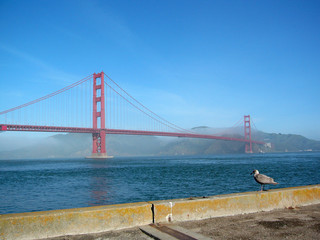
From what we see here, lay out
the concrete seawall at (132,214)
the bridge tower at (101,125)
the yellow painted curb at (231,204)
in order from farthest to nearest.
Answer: the bridge tower at (101,125), the yellow painted curb at (231,204), the concrete seawall at (132,214)

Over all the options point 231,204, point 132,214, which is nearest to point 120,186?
point 231,204

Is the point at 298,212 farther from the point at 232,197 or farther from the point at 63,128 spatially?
the point at 63,128

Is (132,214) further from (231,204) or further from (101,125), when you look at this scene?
(101,125)

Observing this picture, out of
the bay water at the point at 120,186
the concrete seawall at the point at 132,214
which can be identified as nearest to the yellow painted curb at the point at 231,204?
the concrete seawall at the point at 132,214

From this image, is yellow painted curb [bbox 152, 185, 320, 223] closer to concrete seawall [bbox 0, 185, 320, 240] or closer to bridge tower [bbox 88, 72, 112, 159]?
concrete seawall [bbox 0, 185, 320, 240]

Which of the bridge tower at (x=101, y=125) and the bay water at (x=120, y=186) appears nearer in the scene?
the bay water at (x=120, y=186)

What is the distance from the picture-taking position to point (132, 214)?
400cm

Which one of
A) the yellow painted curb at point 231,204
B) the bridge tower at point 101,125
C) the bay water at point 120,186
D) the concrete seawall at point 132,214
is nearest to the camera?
the concrete seawall at point 132,214

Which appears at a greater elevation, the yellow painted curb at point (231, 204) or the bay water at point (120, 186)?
the yellow painted curb at point (231, 204)

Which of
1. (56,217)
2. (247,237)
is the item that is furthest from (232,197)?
(56,217)

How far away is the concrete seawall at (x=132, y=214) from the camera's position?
11.5 ft

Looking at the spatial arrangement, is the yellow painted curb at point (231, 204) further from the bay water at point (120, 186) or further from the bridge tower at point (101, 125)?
the bridge tower at point (101, 125)

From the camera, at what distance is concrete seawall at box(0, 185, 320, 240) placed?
138 inches

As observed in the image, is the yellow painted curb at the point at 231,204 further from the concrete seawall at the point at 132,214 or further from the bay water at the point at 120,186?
the bay water at the point at 120,186
